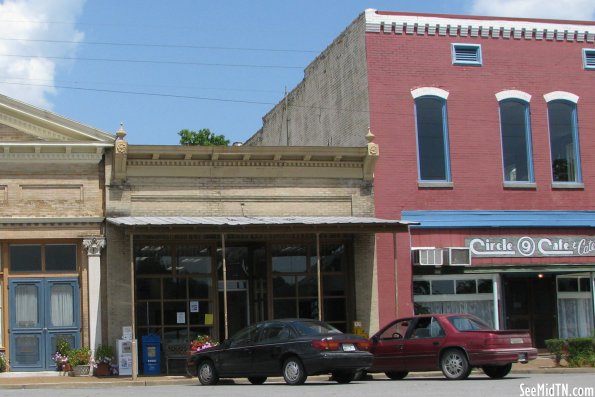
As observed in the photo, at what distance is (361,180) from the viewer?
88.8 feet

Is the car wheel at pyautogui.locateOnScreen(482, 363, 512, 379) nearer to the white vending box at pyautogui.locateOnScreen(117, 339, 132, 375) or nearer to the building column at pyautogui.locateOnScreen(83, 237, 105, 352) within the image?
the white vending box at pyautogui.locateOnScreen(117, 339, 132, 375)

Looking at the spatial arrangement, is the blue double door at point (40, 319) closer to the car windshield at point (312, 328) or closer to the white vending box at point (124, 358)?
the white vending box at point (124, 358)

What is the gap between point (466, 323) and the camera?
66.7 feet

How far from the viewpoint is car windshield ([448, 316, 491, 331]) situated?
2016cm

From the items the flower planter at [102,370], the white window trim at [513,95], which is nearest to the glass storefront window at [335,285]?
the flower planter at [102,370]

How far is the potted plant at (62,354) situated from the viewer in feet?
77.8

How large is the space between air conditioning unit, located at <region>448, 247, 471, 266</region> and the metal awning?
Result: 2049 millimetres

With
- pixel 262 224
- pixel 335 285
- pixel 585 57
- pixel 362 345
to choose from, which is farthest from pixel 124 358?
pixel 585 57

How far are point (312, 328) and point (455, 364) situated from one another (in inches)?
121

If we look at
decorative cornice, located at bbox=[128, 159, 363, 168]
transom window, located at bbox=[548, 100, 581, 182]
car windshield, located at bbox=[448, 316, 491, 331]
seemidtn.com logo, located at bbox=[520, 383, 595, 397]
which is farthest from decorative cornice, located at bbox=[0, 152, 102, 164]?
transom window, located at bbox=[548, 100, 581, 182]

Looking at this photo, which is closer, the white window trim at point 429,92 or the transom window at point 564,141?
the white window trim at point 429,92

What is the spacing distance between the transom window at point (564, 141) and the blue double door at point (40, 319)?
14.7m

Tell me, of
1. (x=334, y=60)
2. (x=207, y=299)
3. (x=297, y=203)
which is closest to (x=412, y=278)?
(x=297, y=203)

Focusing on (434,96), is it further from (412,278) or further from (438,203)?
(412,278)
